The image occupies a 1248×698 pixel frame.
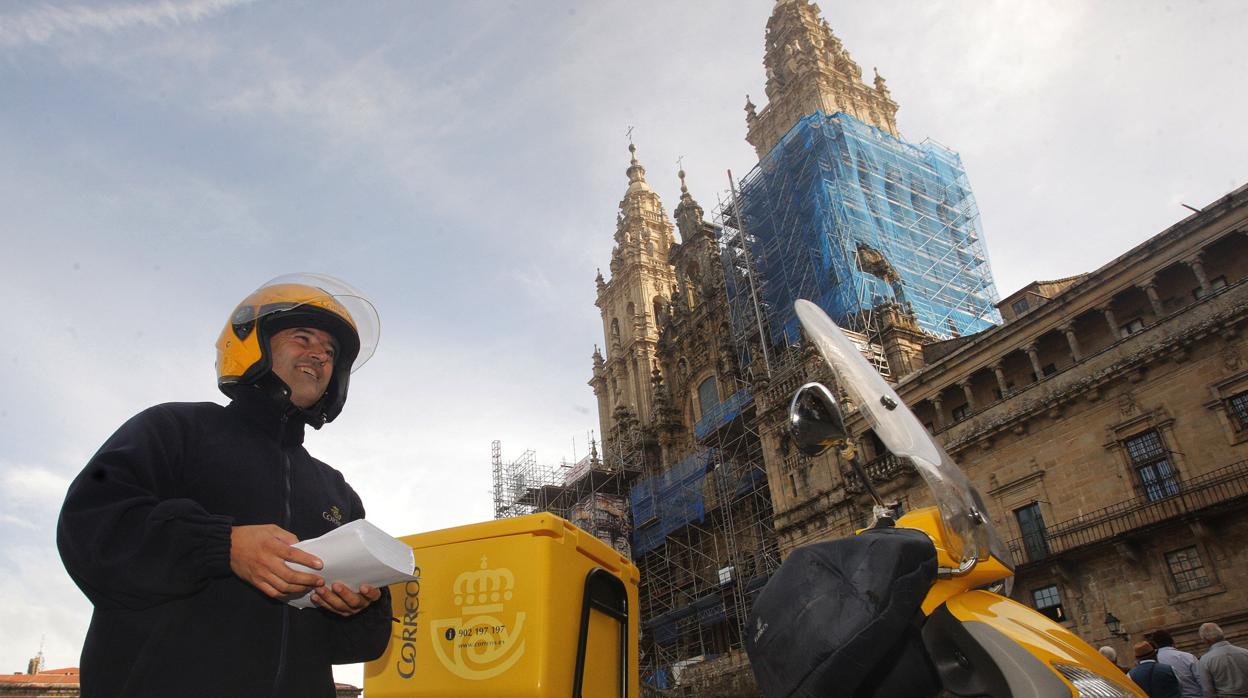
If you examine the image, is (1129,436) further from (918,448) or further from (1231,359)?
(918,448)

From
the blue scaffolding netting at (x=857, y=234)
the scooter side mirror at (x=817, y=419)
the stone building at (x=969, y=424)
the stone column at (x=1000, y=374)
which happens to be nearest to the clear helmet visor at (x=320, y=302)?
the scooter side mirror at (x=817, y=419)

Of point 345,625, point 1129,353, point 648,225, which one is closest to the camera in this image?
point 345,625

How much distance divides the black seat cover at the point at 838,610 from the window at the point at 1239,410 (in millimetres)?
17818

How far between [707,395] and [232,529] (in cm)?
3363

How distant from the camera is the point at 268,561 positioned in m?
2.04

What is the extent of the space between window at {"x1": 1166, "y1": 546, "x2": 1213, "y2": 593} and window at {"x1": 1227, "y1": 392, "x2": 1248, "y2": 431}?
2598 millimetres

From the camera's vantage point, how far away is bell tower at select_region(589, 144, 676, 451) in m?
41.6

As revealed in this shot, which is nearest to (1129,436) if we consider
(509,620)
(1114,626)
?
(1114,626)

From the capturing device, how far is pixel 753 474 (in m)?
29.4

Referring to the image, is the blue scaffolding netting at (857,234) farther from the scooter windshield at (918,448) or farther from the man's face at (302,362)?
the man's face at (302,362)

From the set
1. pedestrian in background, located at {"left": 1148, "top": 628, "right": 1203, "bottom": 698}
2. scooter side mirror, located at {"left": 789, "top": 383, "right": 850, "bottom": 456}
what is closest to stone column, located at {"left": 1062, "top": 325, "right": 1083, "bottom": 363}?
pedestrian in background, located at {"left": 1148, "top": 628, "right": 1203, "bottom": 698}

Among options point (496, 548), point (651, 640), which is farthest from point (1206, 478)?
point (651, 640)

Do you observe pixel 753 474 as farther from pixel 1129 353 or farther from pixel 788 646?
pixel 788 646

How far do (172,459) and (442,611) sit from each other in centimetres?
178
